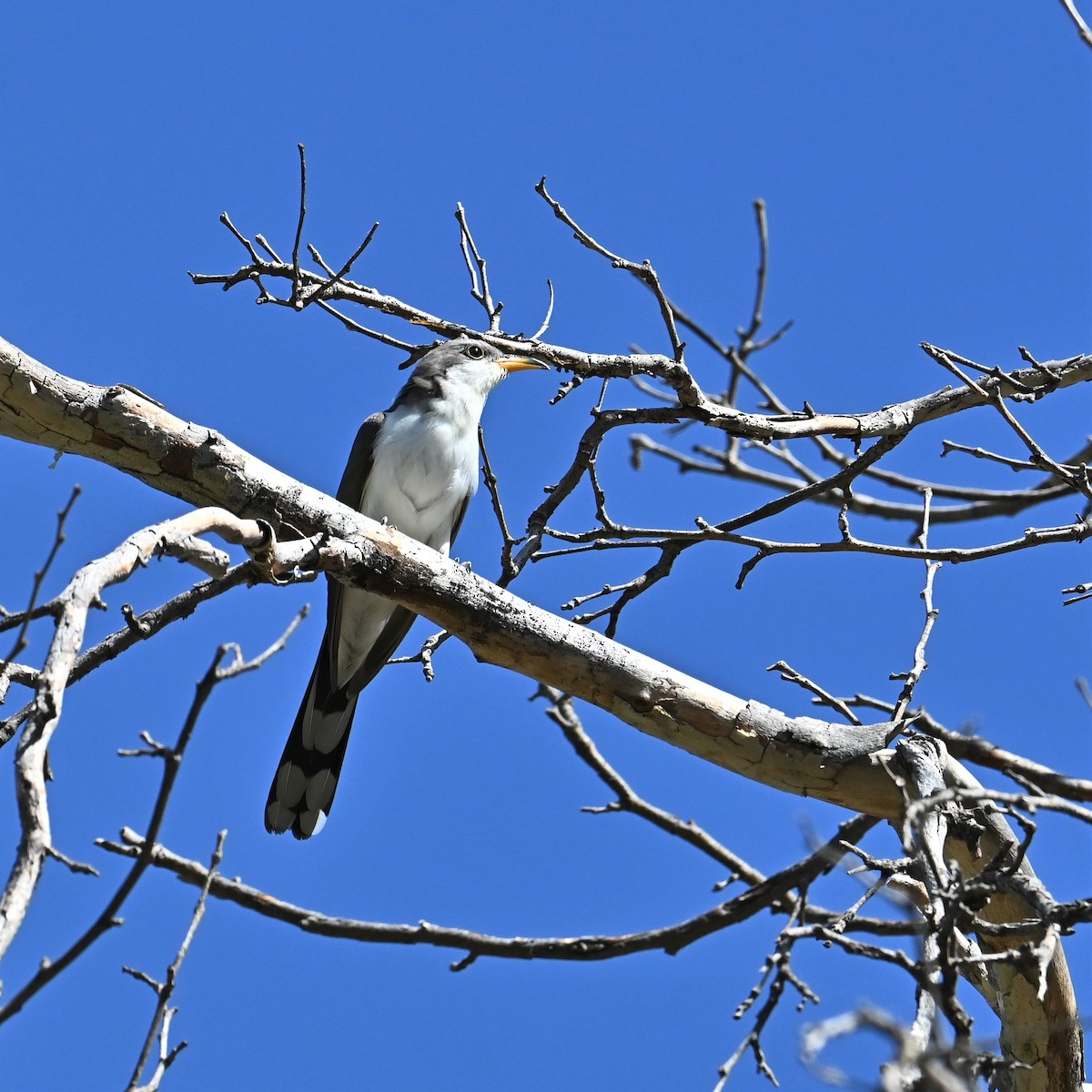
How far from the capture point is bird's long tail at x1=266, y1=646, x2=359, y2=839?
5562 mm

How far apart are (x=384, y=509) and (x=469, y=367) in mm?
1101

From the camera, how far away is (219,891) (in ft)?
13.2

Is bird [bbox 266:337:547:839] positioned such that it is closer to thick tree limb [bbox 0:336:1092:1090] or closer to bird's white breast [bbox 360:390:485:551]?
bird's white breast [bbox 360:390:485:551]

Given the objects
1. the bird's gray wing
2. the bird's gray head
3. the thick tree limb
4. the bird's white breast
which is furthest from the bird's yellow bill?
the thick tree limb

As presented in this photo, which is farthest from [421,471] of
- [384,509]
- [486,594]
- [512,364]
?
[486,594]

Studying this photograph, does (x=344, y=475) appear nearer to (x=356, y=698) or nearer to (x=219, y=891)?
(x=356, y=698)

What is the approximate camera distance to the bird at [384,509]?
5.64 m

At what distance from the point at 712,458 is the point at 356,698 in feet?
7.30

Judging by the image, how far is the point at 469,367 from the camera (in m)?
7.08

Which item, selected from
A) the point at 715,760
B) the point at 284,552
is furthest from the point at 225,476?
the point at 715,760

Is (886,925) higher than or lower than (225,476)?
lower

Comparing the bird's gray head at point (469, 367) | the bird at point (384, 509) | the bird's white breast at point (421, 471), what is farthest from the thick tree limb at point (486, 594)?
the bird's gray head at point (469, 367)

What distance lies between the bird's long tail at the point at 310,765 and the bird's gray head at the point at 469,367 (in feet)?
6.57

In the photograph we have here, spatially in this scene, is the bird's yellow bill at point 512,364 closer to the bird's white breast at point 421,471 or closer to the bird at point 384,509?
the bird at point 384,509
